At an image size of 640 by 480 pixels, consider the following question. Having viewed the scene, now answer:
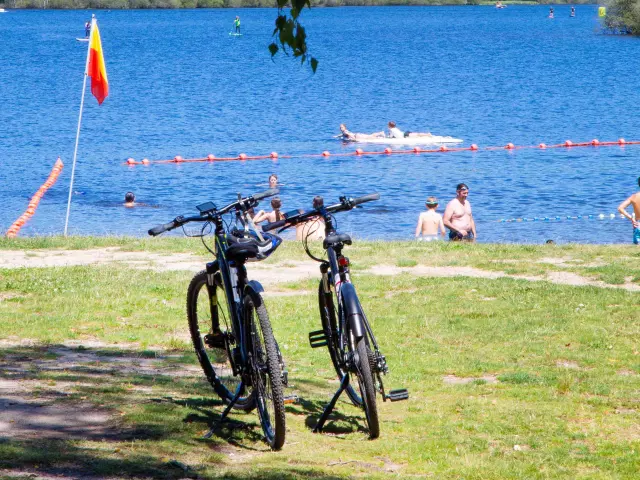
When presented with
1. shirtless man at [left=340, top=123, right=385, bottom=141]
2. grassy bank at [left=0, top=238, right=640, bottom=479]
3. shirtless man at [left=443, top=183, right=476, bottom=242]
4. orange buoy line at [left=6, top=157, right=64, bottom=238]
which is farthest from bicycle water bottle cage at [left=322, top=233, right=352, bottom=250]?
shirtless man at [left=340, top=123, right=385, bottom=141]

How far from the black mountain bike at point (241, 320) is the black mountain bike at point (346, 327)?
25 cm

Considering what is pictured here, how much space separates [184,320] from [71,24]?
141 m

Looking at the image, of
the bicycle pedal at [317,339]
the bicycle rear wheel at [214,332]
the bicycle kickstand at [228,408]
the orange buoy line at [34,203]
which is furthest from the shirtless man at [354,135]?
the bicycle kickstand at [228,408]

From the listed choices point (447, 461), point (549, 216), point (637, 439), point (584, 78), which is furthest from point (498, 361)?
point (584, 78)

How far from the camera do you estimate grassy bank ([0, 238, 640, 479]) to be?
229 inches

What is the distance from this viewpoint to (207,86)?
2776 inches

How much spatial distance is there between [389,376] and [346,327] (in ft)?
5.61

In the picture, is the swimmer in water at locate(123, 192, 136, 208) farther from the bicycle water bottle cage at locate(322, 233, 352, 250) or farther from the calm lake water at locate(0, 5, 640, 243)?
the bicycle water bottle cage at locate(322, 233, 352, 250)

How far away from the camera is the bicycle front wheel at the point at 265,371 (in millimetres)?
5934

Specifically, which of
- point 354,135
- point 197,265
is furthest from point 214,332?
point 354,135

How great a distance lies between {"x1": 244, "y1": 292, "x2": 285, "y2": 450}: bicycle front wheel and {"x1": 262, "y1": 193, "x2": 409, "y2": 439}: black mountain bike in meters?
0.47

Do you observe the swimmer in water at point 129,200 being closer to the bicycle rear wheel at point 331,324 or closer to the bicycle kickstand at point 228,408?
the bicycle rear wheel at point 331,324

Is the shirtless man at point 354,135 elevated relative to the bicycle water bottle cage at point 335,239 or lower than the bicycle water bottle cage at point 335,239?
lower

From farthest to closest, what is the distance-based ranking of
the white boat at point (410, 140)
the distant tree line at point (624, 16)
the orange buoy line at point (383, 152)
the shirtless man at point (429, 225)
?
the distant tree line at point (624, 16) → the white boat at point (410, 140) → the orange buoy line at point (383, 152) → the shirtless man at point (429, 225)
